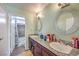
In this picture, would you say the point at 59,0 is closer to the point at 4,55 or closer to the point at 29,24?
the point at 29,24

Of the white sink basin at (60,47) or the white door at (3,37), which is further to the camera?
the white door at (3,37)

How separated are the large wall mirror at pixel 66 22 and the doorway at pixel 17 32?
51 centimetres

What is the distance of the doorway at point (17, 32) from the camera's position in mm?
1625

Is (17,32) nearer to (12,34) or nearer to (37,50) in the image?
(12,34)

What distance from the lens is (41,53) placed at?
1.63 m

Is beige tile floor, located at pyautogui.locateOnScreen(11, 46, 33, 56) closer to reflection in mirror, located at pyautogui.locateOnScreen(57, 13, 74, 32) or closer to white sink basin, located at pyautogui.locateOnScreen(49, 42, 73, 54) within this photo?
white sink basin, located at pyautogui.locateOnScreen(49, 42, 73, 54)

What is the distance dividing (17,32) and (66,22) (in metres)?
0.71

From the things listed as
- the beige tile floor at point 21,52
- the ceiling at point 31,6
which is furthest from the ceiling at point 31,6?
the beige tile floor at point 21,52

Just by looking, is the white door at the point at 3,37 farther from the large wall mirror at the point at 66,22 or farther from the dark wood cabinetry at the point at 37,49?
the large wall mirror at the point at 66,22

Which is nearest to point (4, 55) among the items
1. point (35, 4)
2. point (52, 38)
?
point (52, 38)

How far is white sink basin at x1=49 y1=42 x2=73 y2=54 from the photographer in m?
1.53

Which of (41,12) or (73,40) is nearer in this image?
(73,40)

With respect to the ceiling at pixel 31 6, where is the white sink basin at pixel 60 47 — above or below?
below

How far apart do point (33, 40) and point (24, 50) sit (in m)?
0.20
